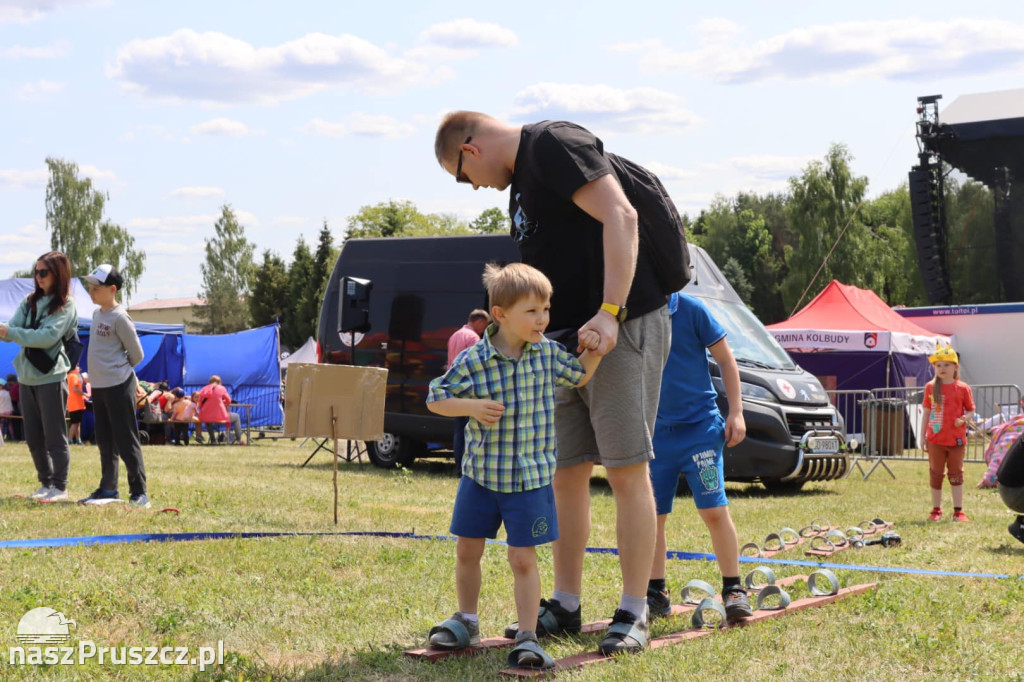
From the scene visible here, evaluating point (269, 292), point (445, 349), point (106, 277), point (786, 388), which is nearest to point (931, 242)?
point (445, 349)

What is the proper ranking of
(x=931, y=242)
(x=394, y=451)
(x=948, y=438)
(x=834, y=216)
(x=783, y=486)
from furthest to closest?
(x=834, y=216) → (x=931, y=242) → (x=394, y=451) → (x=783, y=486) → (x=948, y=438)

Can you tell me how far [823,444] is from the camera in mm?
11430

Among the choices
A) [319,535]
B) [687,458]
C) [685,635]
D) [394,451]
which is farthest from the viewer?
[394,451]

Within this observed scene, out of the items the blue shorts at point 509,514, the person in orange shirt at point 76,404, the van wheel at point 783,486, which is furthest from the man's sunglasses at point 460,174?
the person in orange shirt at point 76,404

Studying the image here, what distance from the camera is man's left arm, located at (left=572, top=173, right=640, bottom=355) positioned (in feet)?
12.3

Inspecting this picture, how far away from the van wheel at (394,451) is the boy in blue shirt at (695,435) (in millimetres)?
9598

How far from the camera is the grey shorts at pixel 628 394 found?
3949 mm

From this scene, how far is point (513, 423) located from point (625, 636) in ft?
2.81

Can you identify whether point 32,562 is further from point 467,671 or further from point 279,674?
point 467,671

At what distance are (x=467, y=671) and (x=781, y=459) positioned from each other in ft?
26.1

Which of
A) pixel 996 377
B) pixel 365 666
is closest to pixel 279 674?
pixel 365 666

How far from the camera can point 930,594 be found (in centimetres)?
503

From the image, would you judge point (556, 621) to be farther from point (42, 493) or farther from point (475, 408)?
point (42, 493)

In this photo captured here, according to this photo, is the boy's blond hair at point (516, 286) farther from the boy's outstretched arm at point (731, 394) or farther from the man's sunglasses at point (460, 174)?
the boy's outstretched arm at point (731, 394)
